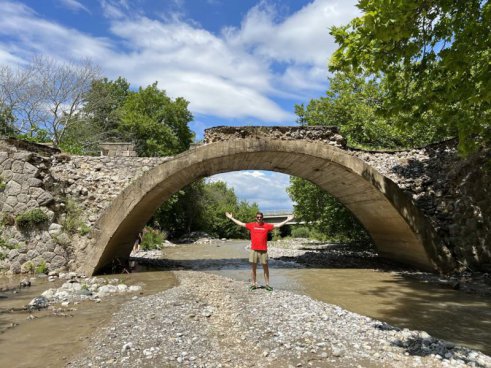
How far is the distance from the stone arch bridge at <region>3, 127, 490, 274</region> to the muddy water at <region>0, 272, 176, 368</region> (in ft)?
10.1

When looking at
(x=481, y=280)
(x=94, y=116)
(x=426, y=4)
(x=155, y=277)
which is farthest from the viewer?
(x=94, y=116)

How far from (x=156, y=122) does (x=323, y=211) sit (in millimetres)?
17496

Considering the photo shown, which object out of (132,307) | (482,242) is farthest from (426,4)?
(482,242)

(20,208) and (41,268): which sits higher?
(20,208)

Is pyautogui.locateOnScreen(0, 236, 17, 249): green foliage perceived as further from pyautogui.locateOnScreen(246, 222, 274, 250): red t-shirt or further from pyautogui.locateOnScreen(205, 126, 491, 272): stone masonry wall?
pyautogui.locateOnScreen(246, 222, 274, 250): red t-shirt

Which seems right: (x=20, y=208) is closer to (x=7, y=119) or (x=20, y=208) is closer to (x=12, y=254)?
(x=12, y=254)

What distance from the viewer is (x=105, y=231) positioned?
1229 cm

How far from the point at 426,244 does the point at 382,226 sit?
2708 millimetres

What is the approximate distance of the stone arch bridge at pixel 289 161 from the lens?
12531 mm

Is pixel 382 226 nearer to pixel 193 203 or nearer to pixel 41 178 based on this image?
pixel 41 178

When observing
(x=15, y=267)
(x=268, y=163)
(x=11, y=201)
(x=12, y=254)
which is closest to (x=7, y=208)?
(x=11, y=201)

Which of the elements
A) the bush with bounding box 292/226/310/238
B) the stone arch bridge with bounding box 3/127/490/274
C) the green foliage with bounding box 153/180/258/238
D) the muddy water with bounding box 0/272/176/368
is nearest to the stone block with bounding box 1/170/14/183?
the stone arch bridge with bounding box 3/127/490/274

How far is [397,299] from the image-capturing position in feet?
31.7

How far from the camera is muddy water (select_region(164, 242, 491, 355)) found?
23.0 ft
